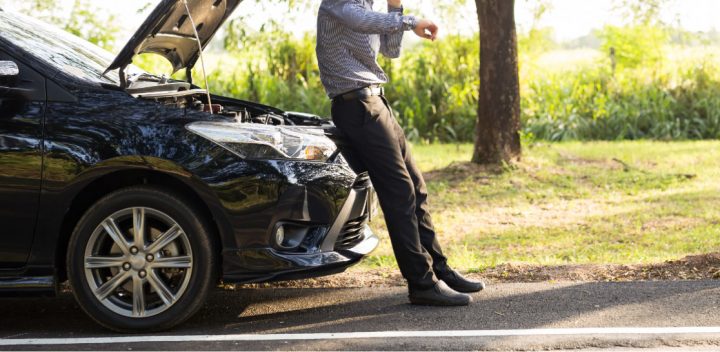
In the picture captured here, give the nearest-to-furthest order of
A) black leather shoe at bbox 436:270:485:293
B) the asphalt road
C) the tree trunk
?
the asphalt road → black leather shoe at bbox 436:270:485:293 → the tree trunk

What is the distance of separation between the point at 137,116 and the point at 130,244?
0.62 meters

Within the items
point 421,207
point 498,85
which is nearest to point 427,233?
point 421,207

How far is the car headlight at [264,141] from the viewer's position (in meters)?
5.16

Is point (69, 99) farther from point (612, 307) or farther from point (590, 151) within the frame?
point (590, 151)

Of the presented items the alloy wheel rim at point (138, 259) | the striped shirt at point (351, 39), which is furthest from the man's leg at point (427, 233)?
the alloy wheel rim at point (138, 259)

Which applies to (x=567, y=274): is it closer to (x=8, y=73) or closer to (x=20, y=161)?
(x=20, y=161)

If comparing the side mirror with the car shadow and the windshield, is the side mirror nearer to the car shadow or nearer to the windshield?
the windshield

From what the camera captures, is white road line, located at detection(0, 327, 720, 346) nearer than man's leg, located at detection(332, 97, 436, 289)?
Yes

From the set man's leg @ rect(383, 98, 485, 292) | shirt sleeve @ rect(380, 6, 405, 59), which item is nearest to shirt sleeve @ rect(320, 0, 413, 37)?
shirt sleeve @ rect(380, 6, 405, 59)

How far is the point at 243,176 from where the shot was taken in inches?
201

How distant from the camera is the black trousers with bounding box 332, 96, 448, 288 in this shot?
18.1 ft

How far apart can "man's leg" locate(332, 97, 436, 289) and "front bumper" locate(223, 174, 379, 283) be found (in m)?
0.13

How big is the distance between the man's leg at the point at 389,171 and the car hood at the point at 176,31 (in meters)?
0.97

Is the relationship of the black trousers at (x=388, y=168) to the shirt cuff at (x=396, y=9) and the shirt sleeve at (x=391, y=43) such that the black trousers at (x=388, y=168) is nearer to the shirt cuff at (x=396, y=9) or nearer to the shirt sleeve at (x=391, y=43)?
the shirt sleeve at (x=391, y=43)
